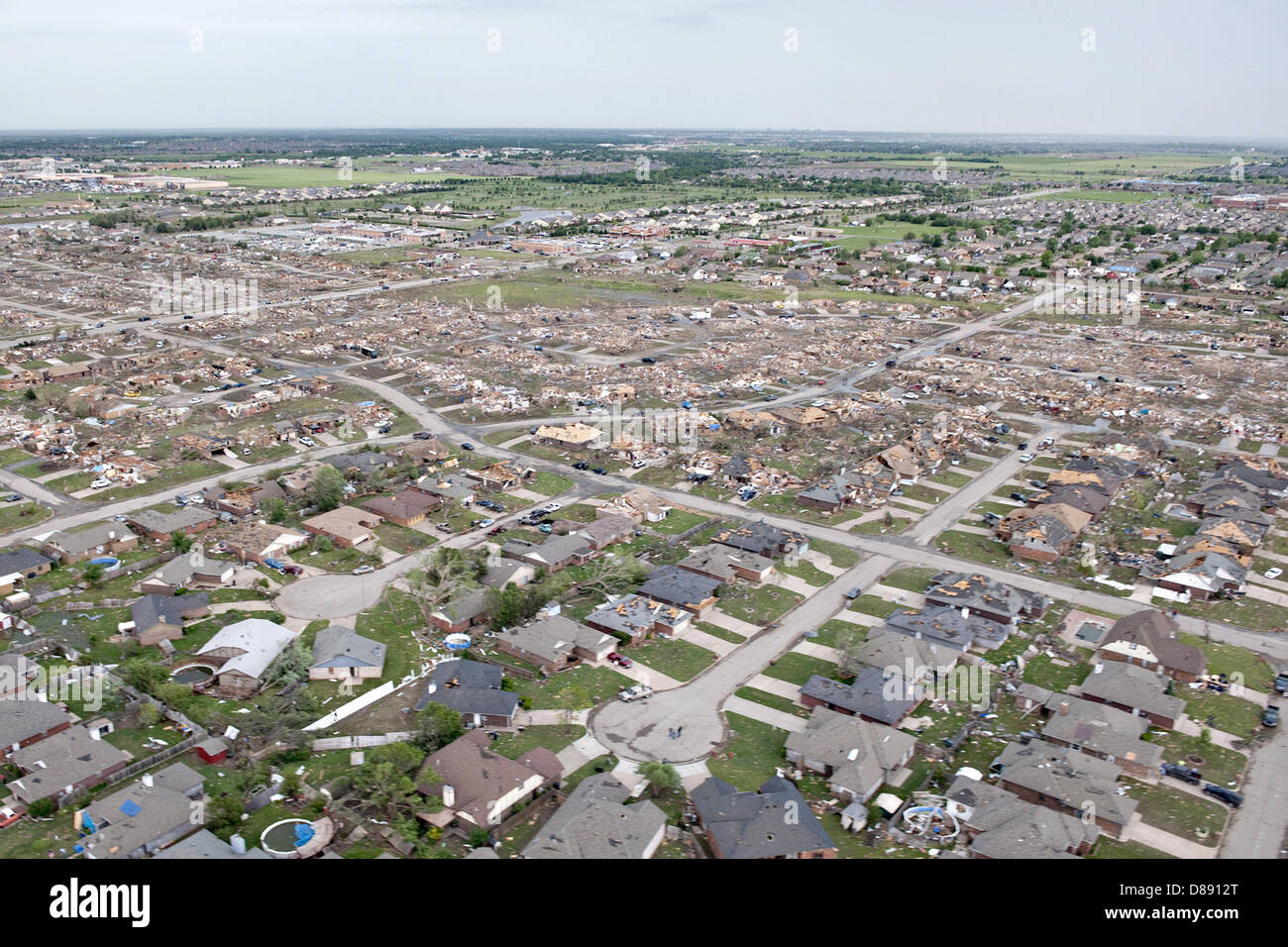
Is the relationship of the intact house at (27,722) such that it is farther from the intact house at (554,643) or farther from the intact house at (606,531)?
the intact house at (606,531)

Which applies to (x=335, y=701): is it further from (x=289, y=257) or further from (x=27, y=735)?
(x=289, y=257)

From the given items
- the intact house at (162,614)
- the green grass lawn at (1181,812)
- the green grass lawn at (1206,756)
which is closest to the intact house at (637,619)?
the intact house at (162,614)

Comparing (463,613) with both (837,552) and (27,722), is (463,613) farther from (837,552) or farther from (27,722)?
(837,552)

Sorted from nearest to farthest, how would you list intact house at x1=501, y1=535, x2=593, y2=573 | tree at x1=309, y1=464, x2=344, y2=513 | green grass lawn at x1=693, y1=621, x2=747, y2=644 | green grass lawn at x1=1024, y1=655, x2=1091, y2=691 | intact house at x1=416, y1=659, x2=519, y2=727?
intact house at x1=416, y1=659, x2=519, y2=727
green grass lawn at x1=1024, y1=655, x2=1091, y2=691
green grass lawn at x1=693, y1=621, x2=747, y2=644
intact house at x1=501, y1=535, x2=593, y2=573
tree at x1=309, y1=464, x2=344, y2=513

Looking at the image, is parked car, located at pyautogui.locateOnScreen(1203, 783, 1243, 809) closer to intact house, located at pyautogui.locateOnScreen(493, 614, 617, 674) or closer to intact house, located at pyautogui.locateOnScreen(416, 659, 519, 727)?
intact house, located at pyautogui.locateOnScreen(493, 614, 617, 674)

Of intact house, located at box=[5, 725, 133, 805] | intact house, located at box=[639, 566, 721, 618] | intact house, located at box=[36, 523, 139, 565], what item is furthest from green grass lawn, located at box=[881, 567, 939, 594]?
intact house, located at box=[36, 523, 139, 565]

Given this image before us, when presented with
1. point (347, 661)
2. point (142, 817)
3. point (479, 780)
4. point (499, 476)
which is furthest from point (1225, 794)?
point (499, 476)

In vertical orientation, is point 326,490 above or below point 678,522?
above
